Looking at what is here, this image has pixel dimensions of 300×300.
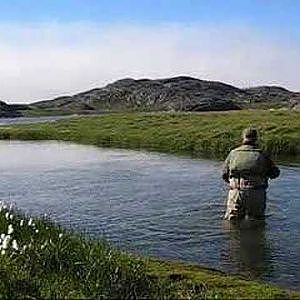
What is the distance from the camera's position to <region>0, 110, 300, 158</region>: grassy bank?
173ft

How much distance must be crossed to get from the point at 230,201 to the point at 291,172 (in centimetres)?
1515

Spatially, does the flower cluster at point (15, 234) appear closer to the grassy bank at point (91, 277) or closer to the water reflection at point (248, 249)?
the grassy bank at point (91, 277)

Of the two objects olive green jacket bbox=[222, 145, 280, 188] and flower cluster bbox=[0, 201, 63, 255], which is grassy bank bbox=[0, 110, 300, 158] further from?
flower cluster bbox=[0, 201, 63, 255]

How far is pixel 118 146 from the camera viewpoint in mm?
61594

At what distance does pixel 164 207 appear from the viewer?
2631 cm

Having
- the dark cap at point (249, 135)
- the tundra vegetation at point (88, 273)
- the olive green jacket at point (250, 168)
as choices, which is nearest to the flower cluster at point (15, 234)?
the tundra vegetation at point (88, 273)

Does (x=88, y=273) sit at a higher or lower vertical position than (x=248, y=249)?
higher

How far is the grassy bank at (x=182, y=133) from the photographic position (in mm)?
52594

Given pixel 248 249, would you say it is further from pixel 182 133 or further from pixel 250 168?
pixel 182 133

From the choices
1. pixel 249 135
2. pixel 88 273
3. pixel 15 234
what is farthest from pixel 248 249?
pixel 88 273

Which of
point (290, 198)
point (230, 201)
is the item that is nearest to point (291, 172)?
point (290, 198)

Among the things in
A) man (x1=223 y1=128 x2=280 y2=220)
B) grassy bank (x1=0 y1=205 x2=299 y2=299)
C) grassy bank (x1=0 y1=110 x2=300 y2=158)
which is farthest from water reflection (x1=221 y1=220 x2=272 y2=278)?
grassy bank (x1=0 y1=110 x2=300 y2=158)

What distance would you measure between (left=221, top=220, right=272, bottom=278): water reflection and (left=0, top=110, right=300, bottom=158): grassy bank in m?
27.4

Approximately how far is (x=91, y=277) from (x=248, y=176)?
422 inches
